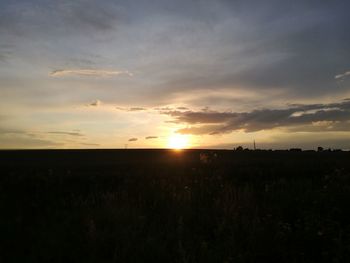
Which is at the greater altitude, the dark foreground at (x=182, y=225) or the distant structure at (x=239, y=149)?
the distant structure at (x=239, y=149)

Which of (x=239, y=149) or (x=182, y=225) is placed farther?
(x=239, y=149)

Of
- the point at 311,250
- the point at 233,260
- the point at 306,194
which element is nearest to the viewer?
the point at 233,260

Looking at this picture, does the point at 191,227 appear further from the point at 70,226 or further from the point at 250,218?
the point at 70,226

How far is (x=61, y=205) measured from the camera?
36.5 feet

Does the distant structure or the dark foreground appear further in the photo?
the distant structure

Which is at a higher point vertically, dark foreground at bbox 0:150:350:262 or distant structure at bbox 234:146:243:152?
distant structure at bbox 234:146:243:152

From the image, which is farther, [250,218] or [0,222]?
[0,222]

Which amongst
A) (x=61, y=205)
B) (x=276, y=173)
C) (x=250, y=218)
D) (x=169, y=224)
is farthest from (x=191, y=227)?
(x=276, y=173)

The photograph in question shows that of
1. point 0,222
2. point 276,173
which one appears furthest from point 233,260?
point 276,173

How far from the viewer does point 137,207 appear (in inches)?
395

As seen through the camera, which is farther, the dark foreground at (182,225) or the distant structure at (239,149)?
the distant structure at (239,149)

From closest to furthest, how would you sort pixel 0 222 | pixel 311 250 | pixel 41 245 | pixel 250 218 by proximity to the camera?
pixel 311 250
pixel 41 245
pixel 250 218
pixel 0 222

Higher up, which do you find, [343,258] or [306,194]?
[306,194]

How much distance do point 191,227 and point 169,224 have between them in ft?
1.42
